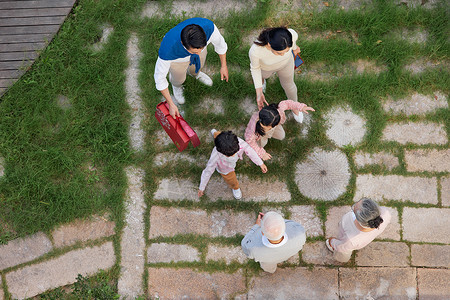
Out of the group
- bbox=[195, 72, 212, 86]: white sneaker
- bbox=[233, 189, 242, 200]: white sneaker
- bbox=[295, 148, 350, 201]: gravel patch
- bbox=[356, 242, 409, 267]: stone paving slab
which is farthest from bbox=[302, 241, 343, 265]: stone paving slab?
bbox=[195, 72, 212, 86]: white sneaker

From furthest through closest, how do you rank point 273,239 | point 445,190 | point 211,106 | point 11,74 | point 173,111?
1. point 11,74
2. point 211,106
3. point 445,190
4. point 173,111
5. point 273,239

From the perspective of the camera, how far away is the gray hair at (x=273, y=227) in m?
3.19

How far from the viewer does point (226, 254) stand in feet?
14.7

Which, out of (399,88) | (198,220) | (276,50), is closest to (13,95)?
(198,220)

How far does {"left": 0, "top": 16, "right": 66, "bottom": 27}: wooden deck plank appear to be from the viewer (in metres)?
5.45

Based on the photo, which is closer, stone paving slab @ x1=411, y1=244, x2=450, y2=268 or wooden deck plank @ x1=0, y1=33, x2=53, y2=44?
stone paving slab @ x1=411, y1=244, x2=450, y2=268

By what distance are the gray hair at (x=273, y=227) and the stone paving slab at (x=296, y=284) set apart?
4.33 feet

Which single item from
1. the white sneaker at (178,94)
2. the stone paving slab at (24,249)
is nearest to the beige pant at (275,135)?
the white sneaker at (178,94)

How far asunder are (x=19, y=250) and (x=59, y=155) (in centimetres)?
122

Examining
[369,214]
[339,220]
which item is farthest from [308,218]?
[369,214]

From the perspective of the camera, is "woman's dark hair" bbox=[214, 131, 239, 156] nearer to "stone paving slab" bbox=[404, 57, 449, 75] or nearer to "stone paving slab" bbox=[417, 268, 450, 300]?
"stone paving slab" bbox=[417, 268, 450, 300]

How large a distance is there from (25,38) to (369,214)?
5018 mm

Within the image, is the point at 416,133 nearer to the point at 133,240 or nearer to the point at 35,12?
the point at 133,240

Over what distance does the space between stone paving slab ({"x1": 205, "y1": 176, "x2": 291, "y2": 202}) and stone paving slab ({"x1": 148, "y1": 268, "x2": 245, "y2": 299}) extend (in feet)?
2.94
